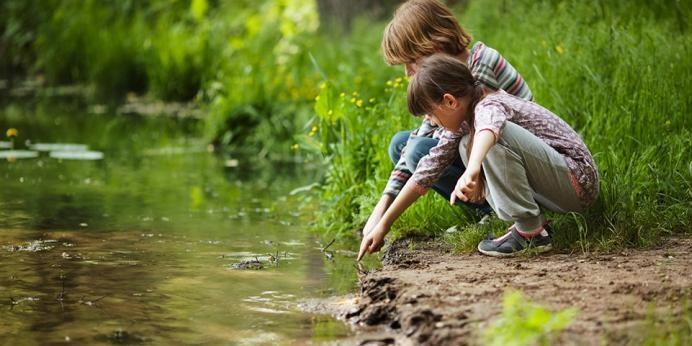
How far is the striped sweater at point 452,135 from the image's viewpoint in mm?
4195

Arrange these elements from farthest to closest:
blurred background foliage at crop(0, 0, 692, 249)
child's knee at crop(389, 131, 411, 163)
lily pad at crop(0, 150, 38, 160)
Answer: lily pad at crop(0, 150, 38, 160) → child's knee at crop(389, 131, 411, 163) → blurred background foliage at crop(0, 0, 692, 249)

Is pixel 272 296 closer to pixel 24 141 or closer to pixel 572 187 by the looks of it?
pixel 572 187

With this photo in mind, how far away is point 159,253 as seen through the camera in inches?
188

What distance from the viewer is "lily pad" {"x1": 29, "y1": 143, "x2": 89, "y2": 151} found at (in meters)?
8.62

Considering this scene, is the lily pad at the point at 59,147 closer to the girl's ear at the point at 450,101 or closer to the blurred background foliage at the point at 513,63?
the blurred background foliage at the point at 513,63

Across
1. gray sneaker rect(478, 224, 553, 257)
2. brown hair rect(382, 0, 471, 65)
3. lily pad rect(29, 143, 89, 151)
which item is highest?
brown hair rect(382, 0, 471, 65)

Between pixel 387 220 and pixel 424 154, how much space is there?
480 millimetres

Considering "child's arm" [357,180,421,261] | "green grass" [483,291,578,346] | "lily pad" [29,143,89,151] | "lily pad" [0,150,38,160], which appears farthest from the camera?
"lily pad" [29,143,89,151]

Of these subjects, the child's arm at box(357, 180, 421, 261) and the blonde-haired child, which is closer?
the child's arm at box(357, 180, 421, 261)

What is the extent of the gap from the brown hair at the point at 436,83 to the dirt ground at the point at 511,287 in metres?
0.39

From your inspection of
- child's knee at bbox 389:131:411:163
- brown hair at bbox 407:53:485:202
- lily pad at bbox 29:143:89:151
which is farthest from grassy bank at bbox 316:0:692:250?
lily pad at bbox 29:143:89:151

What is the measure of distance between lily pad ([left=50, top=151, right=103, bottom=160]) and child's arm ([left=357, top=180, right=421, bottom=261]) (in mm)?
4621

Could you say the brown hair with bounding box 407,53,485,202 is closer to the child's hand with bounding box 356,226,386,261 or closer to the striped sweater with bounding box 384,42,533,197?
the striped sweater with bounding box 384,42,533,197

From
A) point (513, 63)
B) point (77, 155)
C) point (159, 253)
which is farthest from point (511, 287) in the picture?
point (77, 155)
